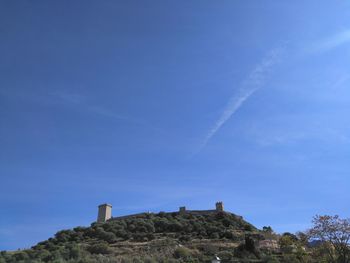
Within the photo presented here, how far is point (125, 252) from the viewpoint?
1619 inches

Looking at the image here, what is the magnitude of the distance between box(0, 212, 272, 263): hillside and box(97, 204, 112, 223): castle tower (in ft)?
23.3

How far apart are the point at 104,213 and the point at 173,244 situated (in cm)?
3291

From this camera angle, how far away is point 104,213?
7531 centimetres

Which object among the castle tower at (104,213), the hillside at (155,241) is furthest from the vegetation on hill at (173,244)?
the castle tower at (104,213)

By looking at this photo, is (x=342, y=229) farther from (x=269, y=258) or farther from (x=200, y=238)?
(x=200, y=238)

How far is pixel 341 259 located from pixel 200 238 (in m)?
26.0

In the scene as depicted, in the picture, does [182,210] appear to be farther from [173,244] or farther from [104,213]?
[173,244]

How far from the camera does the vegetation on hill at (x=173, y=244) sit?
3450cm

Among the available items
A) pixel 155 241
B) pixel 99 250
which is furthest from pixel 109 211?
pixel 99 250

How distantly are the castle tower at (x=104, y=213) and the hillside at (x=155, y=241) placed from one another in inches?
279

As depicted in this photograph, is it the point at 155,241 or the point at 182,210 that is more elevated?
the point at 182,210

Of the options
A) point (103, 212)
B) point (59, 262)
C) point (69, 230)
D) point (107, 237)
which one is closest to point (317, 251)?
point (59, 262)

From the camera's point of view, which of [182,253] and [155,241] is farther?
[155,241]

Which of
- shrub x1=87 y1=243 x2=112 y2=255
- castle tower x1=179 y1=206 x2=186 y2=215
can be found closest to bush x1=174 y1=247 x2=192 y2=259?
shrub x1=87 y1=243 x2=112 y2=255
